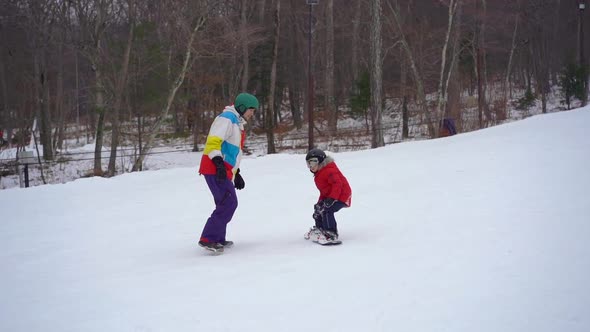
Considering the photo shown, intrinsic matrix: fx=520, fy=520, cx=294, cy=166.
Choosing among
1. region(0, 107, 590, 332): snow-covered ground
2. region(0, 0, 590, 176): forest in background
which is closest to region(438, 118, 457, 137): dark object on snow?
region(0, 0, 590, 176): forest in background

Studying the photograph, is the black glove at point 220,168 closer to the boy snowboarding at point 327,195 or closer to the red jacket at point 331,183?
the boy snowboarding at point 327,195

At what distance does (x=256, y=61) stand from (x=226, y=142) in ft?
96.3

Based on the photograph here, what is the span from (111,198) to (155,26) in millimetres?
15912

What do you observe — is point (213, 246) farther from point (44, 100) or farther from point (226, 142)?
point (44, 100)

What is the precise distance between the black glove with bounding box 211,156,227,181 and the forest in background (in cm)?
1217

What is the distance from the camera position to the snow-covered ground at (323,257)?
4.06 m

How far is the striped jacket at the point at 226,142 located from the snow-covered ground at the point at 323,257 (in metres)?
1.05

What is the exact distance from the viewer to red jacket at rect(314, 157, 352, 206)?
246 inches

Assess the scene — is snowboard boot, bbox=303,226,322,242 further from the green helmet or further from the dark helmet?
the green helmet

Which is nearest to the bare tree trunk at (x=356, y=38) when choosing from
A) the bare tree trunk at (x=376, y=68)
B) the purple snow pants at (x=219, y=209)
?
the bare tree trunk at (x=376, y=68)

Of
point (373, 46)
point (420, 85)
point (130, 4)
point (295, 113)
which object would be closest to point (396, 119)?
point (295, 113)

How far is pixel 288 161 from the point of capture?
46.5 feet

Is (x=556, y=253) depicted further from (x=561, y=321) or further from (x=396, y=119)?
(x=396, y=119)

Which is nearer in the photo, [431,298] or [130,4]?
[431,298]
